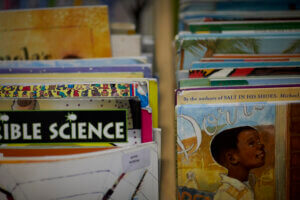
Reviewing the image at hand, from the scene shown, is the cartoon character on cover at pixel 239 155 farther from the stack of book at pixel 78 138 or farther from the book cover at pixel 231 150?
the stack of book at pixel 78 138

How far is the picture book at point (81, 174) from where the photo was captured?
0.47m

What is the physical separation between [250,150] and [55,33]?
2.15ft

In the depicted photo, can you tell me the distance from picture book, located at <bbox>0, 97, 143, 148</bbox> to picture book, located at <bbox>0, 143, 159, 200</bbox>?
33mm

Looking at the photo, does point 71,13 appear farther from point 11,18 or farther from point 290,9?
point 290,9

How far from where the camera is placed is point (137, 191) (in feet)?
1.67

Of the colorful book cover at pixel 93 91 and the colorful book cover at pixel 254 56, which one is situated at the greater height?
the colorful book cover at pixel 254 56

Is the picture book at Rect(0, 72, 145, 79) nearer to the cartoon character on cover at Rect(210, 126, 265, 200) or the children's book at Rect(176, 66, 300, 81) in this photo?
the children's book at Rect(176, 66, 300, 81)

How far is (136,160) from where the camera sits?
49 centimetres

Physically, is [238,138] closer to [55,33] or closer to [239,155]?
[239,155]

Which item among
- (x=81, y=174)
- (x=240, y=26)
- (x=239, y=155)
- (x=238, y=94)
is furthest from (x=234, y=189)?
(x=240, y=26)

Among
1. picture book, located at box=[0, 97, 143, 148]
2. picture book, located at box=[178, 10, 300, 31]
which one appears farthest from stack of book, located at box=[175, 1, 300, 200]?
picture book, located at box=[178, 10, 300, 31]

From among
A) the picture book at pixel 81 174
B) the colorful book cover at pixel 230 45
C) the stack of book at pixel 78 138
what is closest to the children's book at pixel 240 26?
the colorful book cover at pixel 230 45

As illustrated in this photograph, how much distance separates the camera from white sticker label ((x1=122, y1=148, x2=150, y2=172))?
1.60ft

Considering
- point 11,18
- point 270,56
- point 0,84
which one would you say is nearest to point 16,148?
point 0,84
